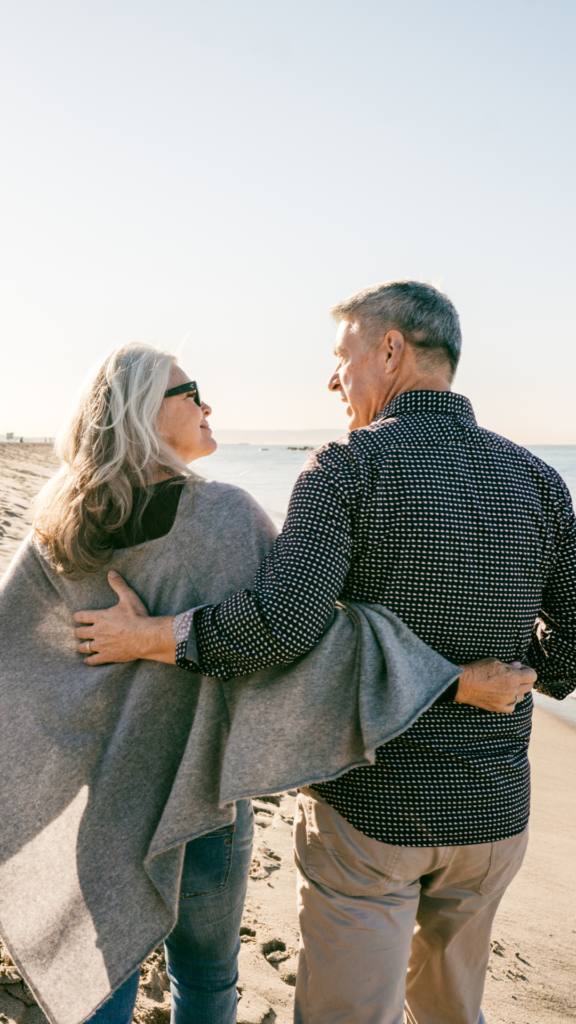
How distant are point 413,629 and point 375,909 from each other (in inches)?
27.0

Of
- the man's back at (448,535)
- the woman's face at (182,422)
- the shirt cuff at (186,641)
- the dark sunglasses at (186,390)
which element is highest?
the dark sunglasses at (186,390)

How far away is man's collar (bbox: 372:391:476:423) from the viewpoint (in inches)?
72.1

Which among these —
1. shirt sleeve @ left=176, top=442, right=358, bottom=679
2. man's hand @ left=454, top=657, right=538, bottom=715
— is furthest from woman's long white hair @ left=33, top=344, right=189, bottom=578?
man's hand @ left=454, top=657, right=538, bottom=715

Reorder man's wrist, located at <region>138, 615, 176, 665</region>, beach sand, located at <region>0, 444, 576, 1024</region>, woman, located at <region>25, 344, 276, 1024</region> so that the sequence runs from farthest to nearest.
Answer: beach sand, located at <region>0, 444, 576, 1024</region> < woman, located at <region>25, 344, 276, 1024</region> < man's wrist, located at <region>138, 615, 176, 665</region>

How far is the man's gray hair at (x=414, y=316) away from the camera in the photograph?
1886 millimetres

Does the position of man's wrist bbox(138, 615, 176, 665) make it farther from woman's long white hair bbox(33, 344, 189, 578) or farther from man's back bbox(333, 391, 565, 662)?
man's back bbox(333, 391, 565, 662)

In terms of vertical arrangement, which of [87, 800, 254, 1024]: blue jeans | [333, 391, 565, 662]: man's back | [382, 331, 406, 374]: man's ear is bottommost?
[87, 800, 254, 1024]: blue jeans

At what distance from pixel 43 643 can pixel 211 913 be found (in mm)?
812

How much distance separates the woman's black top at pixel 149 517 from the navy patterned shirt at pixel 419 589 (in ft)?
0.97

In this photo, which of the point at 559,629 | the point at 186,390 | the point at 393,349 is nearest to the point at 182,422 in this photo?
the point at 186,390

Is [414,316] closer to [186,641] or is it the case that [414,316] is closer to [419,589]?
[419,589]

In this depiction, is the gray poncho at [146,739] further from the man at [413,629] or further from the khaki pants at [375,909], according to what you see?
the khaki pants at [375,909]

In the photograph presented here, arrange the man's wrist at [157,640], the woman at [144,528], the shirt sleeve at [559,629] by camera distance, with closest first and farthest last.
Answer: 1. the man's wrist at [157,640]
2. the woman at [144,528]
3. the shirt sleeve at [559,629]

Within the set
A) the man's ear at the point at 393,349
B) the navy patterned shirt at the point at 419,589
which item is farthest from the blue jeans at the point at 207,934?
the man's ear at the point at 393,349
